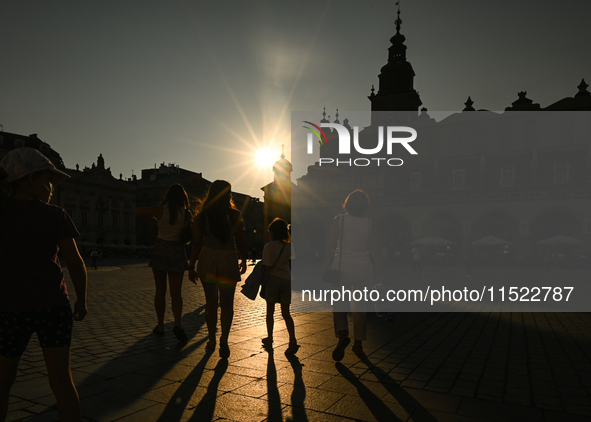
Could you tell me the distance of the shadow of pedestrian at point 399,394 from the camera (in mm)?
3406

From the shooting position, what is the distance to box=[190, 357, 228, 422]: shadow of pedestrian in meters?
3.26

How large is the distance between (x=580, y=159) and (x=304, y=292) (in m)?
35.5

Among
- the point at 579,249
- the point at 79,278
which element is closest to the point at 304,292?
the point at 79,278

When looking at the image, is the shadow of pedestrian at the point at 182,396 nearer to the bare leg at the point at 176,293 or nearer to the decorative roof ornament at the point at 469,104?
the bare leg at the point at 176,293

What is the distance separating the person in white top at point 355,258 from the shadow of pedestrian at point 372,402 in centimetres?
86

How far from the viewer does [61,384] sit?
241 centimetres

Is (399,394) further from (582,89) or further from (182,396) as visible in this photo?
(582,89)

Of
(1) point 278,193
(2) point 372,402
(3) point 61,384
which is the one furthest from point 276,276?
(1) point 278,193

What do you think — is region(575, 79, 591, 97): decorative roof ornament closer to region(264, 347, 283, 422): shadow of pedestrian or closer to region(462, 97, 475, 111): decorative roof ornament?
region(462, 97, 475, 111): decorative roof ornament

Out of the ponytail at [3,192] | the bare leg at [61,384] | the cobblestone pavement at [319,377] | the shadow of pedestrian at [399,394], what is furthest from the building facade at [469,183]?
the ponytail at [3,192]

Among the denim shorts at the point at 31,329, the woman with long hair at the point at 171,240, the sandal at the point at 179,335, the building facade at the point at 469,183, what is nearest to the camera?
the denim shorts at the point at 31,329

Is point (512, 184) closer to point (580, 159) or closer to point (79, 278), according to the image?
point (580, 159)

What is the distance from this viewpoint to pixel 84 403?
348cm

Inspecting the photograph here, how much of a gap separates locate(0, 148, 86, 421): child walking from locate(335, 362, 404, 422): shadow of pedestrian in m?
2.05
